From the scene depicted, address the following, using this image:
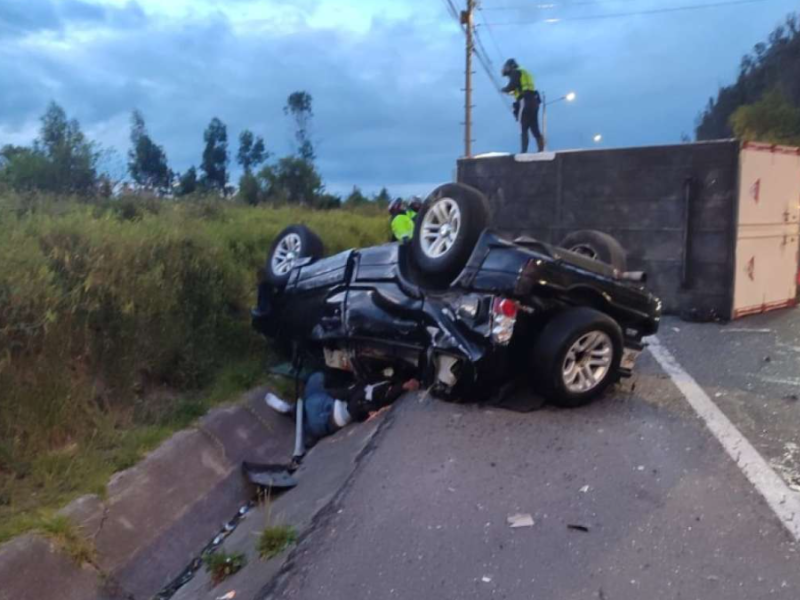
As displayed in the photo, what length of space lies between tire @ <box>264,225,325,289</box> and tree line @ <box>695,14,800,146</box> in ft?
88.0

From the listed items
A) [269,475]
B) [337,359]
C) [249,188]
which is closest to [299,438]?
[337,359]

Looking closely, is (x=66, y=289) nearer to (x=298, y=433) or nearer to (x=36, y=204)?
(x=298, y=433)

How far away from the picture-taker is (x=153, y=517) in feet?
18.4

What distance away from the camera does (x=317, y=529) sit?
431cm

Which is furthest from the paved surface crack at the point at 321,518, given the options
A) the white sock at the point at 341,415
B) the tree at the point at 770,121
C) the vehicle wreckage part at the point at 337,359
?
the tree at the point at 770,121

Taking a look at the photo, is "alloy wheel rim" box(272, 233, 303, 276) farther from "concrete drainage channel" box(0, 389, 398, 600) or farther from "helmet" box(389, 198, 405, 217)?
"helmet" box(389, 198, 405, 217)

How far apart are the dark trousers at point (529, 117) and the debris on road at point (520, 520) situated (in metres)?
11.1

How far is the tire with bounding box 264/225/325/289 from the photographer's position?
812 centimetres

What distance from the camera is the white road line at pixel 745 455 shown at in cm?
432

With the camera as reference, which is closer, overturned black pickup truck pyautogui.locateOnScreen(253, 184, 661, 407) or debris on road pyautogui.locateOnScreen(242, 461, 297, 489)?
overturned black pickup truck pyautogui.locateOnScreen(253, 184, 661, 407)

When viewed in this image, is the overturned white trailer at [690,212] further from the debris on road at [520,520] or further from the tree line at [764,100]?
the tree line at [764,100]

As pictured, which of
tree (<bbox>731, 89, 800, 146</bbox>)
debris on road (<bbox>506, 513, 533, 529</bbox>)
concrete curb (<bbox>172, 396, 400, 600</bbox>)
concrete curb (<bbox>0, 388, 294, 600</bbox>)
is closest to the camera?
concrete curb (<bbox>172, 396, 400, 600</bbox>)

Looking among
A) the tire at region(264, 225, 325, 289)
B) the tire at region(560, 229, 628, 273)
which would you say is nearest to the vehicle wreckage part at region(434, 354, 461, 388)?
the tire at region(264, 225, 325, 289)

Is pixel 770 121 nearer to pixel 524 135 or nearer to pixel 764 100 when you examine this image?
pixel 764 100
